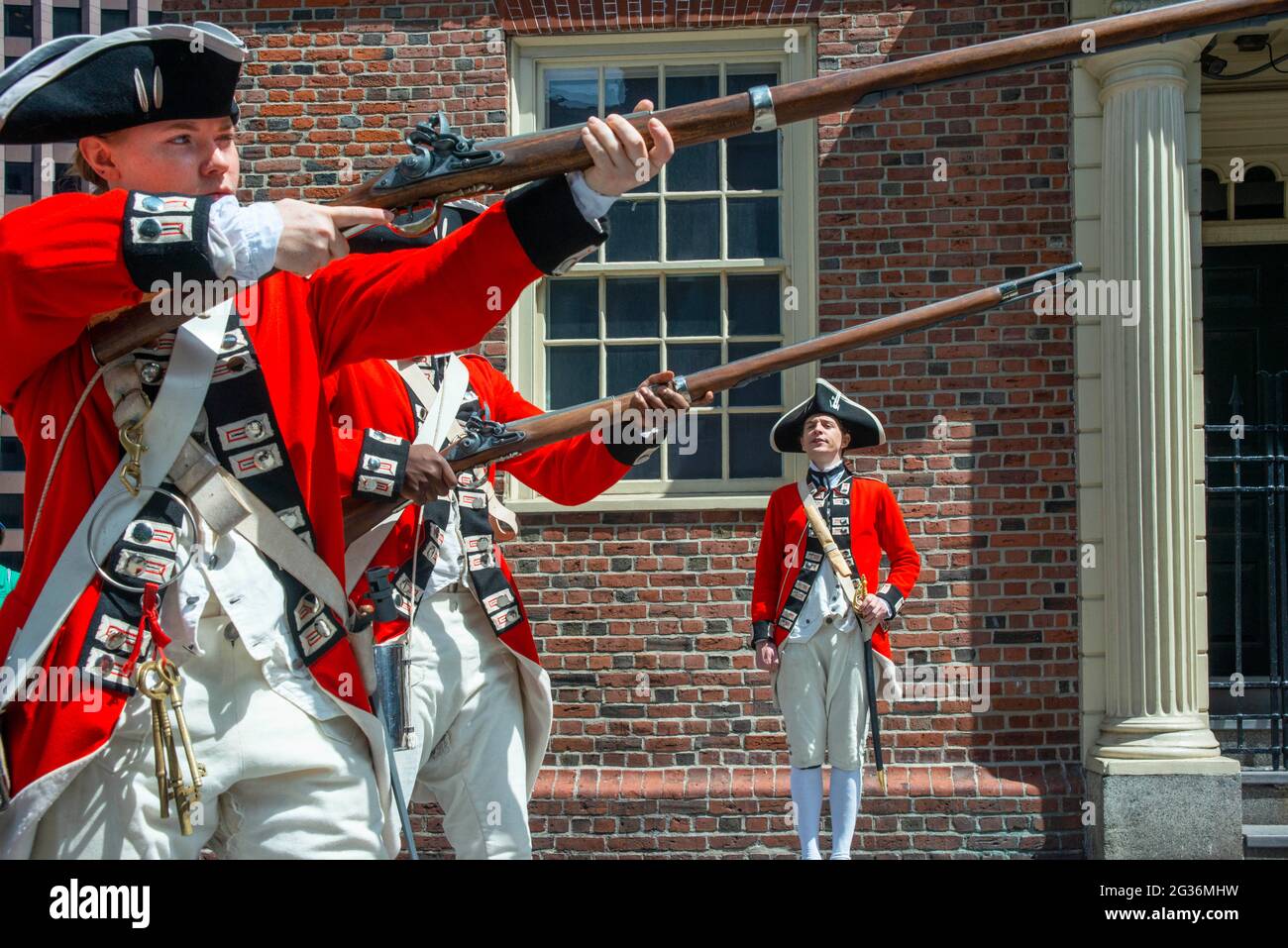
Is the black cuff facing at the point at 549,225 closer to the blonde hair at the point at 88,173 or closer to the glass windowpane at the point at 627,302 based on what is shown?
the blonde hair at the point at 88,173

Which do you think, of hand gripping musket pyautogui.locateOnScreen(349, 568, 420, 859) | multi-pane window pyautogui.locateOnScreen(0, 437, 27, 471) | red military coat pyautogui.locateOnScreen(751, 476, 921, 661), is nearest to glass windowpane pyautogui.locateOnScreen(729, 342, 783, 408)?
red military coat pyautogui.locateOnScreen(751, 476, 921, 661)

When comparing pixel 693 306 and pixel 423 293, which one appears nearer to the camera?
pixel 423 293

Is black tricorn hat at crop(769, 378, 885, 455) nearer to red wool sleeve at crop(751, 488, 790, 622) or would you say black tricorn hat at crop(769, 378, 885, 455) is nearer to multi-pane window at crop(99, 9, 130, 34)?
red wool sleeve at crop(751, 488, 790, 622)

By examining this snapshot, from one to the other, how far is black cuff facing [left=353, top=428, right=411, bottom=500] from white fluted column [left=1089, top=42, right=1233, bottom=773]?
431cm

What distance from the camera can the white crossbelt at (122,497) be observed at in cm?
237

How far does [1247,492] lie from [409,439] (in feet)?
16.1

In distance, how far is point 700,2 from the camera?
7.48 metres

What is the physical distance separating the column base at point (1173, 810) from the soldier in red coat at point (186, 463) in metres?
5.13

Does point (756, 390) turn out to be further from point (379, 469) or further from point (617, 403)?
point (379, 469)

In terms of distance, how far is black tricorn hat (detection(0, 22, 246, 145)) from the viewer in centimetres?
239

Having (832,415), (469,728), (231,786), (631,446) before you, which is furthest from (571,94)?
(231,786)

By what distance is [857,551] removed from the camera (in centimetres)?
644

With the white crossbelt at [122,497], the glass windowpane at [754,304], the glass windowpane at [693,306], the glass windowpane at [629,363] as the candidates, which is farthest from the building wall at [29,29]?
the white crossbelt at [122,497]

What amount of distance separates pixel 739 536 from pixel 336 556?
4.81 m
